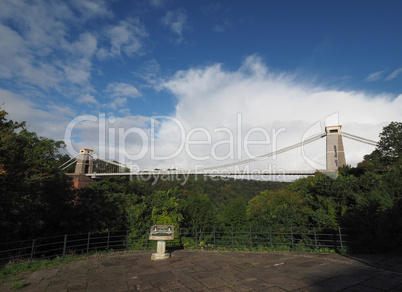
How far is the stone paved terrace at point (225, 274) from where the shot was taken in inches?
198

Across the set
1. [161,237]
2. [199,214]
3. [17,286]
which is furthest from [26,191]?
[199,214]

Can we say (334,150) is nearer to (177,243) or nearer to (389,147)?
(389,147)

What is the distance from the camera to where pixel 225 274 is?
19.7 ft

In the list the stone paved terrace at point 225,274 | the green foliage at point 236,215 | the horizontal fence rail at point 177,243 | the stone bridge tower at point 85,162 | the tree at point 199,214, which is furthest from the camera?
the stone bridge tower at point 85,162

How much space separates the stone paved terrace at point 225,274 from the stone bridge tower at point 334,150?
30.2 m

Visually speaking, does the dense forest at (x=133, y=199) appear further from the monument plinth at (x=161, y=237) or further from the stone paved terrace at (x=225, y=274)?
the monument plinth at (x=161, y=237)

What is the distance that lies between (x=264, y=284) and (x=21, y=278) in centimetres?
645

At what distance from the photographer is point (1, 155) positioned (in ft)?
29.0

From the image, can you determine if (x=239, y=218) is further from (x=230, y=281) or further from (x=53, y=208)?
(x=230, y=281)

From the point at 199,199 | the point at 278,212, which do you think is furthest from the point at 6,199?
the point at 199,199

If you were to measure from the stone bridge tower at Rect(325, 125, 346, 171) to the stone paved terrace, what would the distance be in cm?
3019

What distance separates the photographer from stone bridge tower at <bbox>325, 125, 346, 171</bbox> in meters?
33.8

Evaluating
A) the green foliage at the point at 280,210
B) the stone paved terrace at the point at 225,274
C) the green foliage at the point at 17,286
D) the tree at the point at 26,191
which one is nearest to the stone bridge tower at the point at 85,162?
the tree at the point at 26,191

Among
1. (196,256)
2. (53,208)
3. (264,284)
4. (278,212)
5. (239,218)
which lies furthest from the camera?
(239,218)
